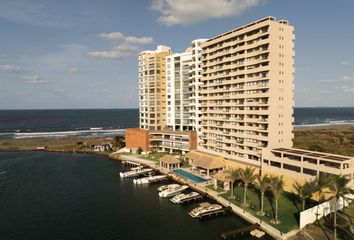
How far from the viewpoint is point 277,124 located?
7781 centimetres

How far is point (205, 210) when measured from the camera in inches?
2331

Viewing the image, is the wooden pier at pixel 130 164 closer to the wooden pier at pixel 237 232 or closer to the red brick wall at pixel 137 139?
the red brick wall at pixel 137 139

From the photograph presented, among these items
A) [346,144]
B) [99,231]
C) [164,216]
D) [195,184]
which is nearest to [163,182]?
[195,184]

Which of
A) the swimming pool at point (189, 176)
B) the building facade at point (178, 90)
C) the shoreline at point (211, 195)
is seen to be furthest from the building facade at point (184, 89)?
the swimming pool at point (189, 176)

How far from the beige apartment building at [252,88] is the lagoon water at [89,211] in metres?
28.5

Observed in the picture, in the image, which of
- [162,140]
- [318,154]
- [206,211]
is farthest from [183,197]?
[162,140]

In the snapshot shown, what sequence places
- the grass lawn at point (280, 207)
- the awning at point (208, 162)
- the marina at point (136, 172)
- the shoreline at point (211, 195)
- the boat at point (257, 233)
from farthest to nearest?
the marina at point (136, 172) → the awning at point (208, 162) → the grass lawn at point (280, 207) → the boat at point (257, 233) → the shoreline at point (211, 195)

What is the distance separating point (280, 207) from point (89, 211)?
40.5 metres

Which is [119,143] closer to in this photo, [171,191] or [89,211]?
[171,191]

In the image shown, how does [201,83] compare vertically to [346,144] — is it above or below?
above

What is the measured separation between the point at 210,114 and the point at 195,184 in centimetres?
3246

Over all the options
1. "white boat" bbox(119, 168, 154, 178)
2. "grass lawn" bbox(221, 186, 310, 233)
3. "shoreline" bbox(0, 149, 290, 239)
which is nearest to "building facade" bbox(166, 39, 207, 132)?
"shoreline" bbox(0, 149, 290, 239)

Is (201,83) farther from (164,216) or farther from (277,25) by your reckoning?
(164,216)

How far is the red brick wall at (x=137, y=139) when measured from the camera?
391 ft
